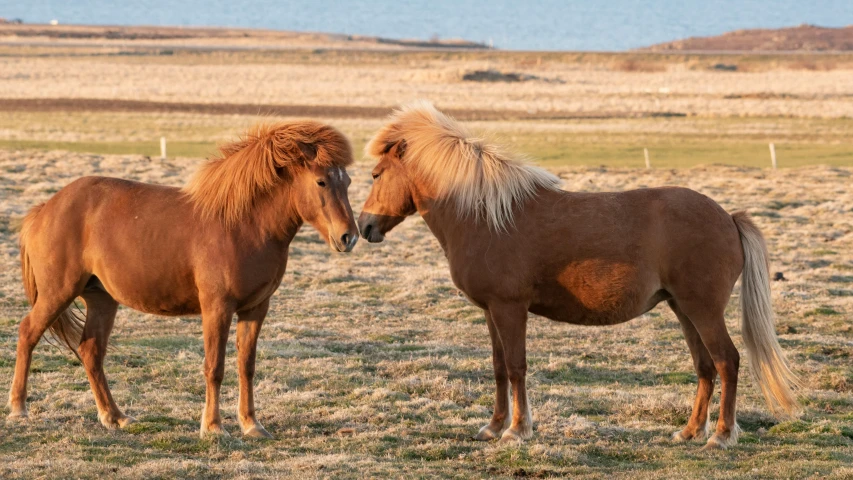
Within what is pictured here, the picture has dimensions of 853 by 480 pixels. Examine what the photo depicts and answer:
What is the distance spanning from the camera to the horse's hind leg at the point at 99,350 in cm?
800

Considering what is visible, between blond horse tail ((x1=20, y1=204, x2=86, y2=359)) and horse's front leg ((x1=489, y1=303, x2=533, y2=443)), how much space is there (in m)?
3.64

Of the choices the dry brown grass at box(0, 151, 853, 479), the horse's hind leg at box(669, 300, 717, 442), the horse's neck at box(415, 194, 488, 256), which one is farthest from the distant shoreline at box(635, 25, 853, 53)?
the horse's neck at box(415, 194, 488, 256)

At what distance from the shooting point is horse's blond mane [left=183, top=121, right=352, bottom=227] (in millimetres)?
7637

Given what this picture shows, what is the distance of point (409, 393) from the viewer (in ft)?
30.4

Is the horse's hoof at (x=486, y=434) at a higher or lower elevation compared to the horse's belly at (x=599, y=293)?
lower

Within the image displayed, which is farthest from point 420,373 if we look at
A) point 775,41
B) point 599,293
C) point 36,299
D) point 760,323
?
point 775,41

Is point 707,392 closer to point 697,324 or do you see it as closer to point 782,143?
point 697,324

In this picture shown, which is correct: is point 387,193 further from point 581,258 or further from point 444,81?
point 444,81

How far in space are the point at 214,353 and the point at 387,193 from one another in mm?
1929

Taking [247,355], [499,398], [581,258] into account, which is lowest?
[499,398]

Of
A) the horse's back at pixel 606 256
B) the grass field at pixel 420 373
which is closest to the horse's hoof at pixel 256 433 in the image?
the grass field at pixel 420 373

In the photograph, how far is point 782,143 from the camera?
3941 cm

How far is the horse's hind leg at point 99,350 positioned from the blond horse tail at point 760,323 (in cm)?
508

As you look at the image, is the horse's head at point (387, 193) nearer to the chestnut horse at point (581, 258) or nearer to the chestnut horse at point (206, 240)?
the chestnut horse at point (581, 258)
